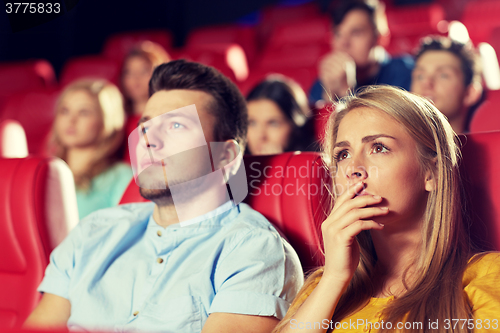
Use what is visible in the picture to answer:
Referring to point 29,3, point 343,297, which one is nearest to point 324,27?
point 29,3

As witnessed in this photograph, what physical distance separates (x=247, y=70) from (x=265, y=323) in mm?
2513

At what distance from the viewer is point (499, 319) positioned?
0.61 meters

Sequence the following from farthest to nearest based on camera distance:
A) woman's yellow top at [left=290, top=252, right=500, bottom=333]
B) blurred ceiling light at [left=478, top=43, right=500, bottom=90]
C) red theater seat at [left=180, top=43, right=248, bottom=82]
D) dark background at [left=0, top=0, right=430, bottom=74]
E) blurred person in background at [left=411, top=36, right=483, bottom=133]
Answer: dark background at [left=0, top=0, right=430, bottom=74], red theater seat at [left=180, top=43, right=248, bottom=82], blurred ceiling light at [left=478, top=43, right=500, bottom=90], blurred person in background at [left=411, top=36, right=483, bottom=133], woman's yellow top at [left=290, top=252, right=500, bottom=333]

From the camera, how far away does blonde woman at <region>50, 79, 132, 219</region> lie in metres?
1.60

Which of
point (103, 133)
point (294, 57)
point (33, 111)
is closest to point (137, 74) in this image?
point (33, 111)

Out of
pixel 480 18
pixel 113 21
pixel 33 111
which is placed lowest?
pixel 33 111

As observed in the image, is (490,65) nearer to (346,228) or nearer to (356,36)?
(356,36)

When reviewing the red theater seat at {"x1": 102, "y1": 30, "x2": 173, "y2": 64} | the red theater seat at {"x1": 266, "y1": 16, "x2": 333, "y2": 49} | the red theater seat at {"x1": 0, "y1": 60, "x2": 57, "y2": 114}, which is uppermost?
the red theater seat at {"x1": 102, "y1": 30, "x2": 173, "y2": 64}

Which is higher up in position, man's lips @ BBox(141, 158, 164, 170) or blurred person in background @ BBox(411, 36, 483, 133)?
blurred person in background @ BBox(411, 36, 483, 133)

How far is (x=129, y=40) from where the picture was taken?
386cm

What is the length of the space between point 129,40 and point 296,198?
129 inches

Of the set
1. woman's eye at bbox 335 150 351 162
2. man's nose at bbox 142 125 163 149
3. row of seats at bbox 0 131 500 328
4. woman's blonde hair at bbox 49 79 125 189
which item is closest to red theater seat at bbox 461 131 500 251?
row of seats at bbox 0 131 500 328

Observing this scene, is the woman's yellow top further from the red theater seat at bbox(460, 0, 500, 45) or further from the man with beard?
the red theater seat at bbox(460, 0, 500, 45)

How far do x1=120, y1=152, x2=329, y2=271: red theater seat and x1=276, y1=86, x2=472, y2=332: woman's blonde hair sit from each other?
112mm
